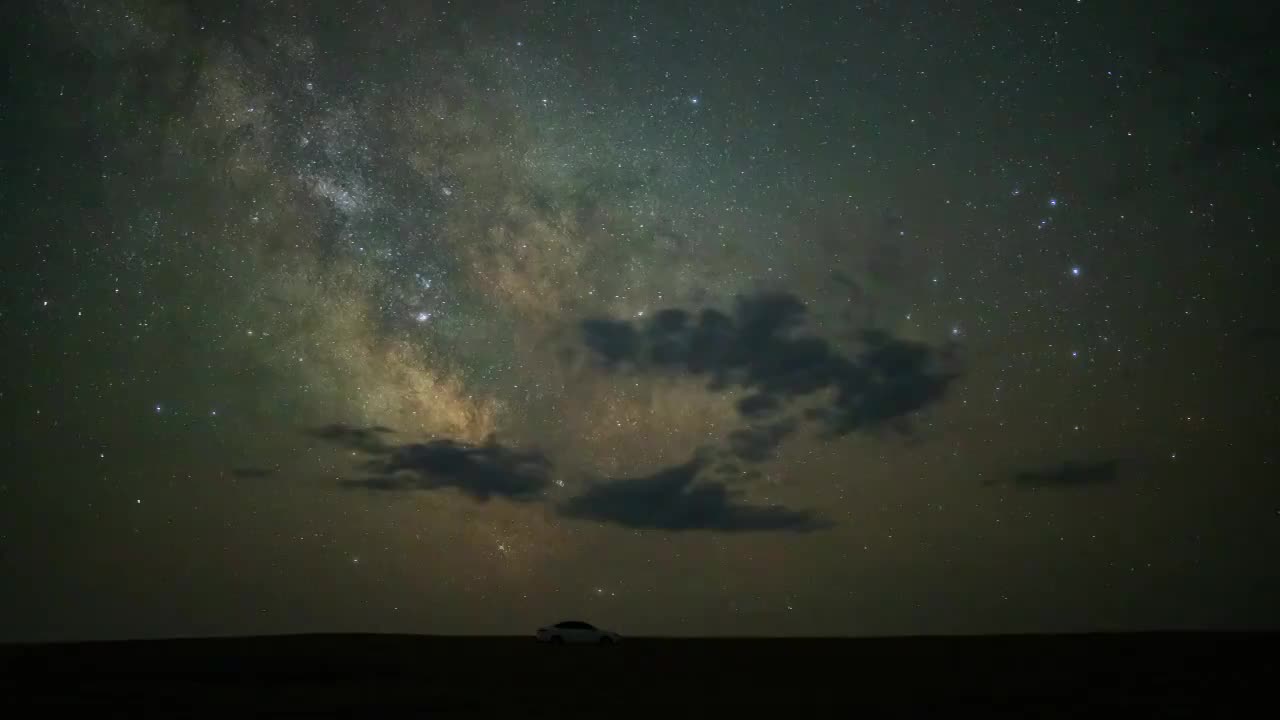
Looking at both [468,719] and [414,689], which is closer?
[468,719]

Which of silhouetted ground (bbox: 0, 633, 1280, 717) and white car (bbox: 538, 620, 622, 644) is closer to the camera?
silhouetted ground (bbox: 0, 633, 1280, 717)

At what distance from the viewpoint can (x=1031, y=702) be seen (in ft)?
64.9

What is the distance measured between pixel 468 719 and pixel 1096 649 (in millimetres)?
26054

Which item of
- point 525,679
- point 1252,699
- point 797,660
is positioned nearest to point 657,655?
point 797,660

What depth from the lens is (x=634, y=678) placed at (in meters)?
24.2

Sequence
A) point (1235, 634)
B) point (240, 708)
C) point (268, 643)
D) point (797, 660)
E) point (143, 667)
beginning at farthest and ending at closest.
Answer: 1. point (1235, 634)
2. point (268, 643)
3. point (797, 660)
4. point (143, 667)
5. point (240, 708)

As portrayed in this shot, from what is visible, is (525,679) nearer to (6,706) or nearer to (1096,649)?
(6,706)

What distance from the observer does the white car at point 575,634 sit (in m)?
39.0

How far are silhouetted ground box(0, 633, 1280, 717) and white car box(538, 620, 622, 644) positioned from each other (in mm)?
1941

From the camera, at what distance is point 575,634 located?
1538 inches

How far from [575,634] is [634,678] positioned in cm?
1543

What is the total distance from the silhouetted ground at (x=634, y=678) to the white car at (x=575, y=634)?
1.94 metres

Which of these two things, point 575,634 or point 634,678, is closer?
point 634,678

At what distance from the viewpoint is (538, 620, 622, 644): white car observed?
3900 centimetres
